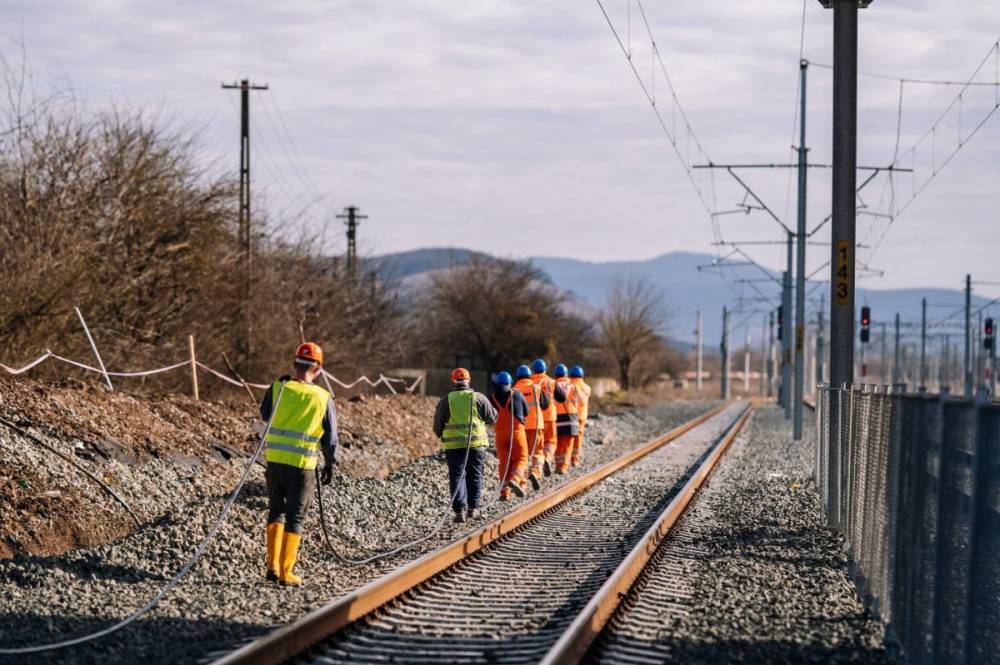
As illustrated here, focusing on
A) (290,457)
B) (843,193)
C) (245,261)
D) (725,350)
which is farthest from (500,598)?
(725,350)

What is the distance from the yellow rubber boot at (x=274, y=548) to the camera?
10.5 metres

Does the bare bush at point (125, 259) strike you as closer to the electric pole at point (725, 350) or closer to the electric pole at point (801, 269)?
the electric pole at point (801, 269)

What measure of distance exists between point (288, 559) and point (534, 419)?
32.2 feet

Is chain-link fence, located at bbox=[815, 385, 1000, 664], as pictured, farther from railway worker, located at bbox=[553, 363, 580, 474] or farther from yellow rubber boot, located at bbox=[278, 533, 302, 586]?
railway worker, located at bbox=[553, 363, 580, 474]

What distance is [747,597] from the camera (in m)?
10.3

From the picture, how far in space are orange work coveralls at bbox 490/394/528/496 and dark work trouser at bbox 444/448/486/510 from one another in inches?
81.8

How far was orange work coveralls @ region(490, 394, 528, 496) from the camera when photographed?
1752cm

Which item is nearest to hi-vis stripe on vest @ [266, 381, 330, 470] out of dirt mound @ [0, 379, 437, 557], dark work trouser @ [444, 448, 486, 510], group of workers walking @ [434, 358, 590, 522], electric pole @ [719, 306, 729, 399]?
dirt mound @ [0, 379, 437, 557]

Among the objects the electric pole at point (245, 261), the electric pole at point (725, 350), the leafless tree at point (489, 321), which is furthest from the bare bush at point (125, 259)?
the electric pole at point (725, 350)

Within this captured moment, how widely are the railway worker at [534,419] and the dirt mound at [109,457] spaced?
2.97 metres

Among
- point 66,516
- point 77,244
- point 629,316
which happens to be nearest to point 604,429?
point 77,244

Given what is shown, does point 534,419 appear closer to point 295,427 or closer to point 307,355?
point 307,355

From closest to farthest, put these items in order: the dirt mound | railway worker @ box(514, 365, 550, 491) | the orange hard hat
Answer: the orange hard hat, the dirt mound, railway worker @ box(514, 365, 550, 491)

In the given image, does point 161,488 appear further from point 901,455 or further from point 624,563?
point 901,455
